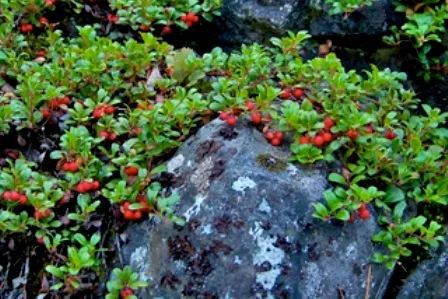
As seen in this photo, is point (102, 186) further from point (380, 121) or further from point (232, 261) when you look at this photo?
point (380, 121)

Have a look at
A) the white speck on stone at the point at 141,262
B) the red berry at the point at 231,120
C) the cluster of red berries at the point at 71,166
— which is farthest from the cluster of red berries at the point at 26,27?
the white speck on stone at the point at 141,262

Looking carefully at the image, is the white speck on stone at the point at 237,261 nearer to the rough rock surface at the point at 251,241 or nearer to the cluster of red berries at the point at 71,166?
the rough rock surface at the point at 251,241

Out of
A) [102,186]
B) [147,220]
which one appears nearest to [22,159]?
[102,186]

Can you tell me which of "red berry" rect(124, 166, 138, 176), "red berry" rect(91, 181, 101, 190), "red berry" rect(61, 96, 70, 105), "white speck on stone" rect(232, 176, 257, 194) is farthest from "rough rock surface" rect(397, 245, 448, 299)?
"red berry" rect(61, 96, 70, 105)

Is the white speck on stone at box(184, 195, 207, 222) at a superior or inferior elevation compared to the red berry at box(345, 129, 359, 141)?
inferior

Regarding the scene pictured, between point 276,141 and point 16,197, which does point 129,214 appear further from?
point 276,141

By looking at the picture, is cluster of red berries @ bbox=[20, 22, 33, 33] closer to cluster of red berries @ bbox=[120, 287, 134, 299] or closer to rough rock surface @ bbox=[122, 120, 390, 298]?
rough rock surface @ bbox=[122, 120, 390, 298]
